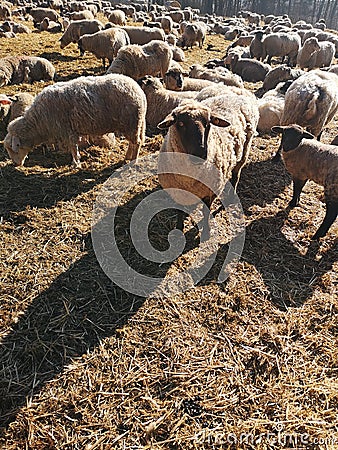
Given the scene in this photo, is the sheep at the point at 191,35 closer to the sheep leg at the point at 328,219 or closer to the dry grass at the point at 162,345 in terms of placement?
the dry grass at the point at 162,345

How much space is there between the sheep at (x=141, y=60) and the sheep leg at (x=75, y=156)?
3.81 m

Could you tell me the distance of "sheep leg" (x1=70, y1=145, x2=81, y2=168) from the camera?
17.6 feet

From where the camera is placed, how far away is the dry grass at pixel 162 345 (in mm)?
2529

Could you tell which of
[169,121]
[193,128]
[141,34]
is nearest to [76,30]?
[141,34]

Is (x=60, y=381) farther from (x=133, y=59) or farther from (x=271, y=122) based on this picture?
(x=133, y=59)

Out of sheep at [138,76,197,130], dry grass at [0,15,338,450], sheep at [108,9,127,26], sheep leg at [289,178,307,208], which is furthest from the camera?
sheep at [108,9,127,26]

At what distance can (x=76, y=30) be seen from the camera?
13781mm

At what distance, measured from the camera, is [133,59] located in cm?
878

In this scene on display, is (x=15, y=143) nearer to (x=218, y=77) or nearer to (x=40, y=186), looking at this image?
(x=40, y=186)

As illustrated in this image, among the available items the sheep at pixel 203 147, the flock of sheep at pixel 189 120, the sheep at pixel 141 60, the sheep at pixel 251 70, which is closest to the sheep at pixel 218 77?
the sheep at pixel 141 60

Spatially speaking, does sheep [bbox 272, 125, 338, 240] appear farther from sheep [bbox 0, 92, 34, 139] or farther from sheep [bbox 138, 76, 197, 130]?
sheep [bbox 0, 92, 34, 139]

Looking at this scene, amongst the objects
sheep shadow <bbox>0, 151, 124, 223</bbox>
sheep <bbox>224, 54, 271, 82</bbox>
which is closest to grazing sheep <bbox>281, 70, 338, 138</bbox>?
sheep shadow <bbox>0, 151, 124, 223</bbox>

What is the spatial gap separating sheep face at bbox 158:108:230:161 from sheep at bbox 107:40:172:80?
219 inches

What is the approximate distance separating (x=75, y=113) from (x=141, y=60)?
4.88 m
